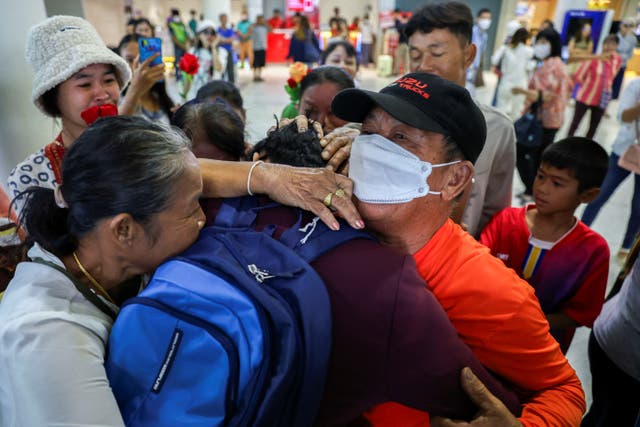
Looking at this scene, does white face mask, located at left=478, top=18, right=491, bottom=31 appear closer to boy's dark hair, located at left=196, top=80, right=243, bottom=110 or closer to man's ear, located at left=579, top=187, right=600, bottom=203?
boy's dark hair, located at left=196, top=80, right=243, bottom=110

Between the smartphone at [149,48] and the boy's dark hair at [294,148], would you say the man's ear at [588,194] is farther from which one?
the smartphone at [149,48]

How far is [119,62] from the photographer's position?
2066mm

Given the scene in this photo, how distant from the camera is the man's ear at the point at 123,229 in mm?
1007

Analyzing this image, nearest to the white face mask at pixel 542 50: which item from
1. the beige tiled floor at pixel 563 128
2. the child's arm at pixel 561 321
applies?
the beige tiled floor at pixel 563 128

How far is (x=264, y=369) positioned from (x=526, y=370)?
2.35 feet

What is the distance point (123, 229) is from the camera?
1033mm

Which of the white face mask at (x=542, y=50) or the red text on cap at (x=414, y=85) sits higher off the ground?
the red text on cap at (x=414, y=85)

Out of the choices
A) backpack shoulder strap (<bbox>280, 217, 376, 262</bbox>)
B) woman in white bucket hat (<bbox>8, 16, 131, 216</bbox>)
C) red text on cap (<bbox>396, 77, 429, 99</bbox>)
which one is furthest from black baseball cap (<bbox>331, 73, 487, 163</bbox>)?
woman in white bucket hat (<bbox>8, 16, 131, 216</bbox>)

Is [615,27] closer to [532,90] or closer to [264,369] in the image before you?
[532,90]

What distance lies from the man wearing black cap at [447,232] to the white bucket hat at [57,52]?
4.46 feet

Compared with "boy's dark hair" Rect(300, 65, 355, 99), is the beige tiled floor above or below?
below

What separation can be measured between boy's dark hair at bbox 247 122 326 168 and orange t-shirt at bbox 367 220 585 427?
41 cm

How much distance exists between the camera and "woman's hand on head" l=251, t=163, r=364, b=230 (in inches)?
40.6

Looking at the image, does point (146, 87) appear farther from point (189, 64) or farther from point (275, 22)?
point (275, 22)
